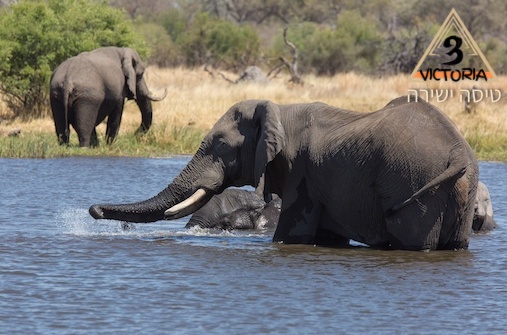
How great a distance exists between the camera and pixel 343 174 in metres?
9.62

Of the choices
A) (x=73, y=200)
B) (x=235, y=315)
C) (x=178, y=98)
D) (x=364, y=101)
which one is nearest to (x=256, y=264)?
(x=235, y=315)

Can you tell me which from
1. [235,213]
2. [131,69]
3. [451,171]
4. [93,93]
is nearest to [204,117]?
[131,69]

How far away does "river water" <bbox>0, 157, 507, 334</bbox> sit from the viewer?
23.4 ft

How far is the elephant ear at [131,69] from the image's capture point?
20.2m

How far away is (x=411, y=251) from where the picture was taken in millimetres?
9539

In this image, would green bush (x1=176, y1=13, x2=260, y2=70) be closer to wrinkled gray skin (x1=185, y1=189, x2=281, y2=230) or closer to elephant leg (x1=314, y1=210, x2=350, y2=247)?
wrinkled gray skin (x1=185, y1=189, x2=281, y2=230)

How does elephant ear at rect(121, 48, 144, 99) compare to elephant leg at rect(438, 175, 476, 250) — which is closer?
elephant leg at rect(438, 175, 476, 250)

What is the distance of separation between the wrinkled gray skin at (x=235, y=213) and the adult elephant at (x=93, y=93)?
7631 mm

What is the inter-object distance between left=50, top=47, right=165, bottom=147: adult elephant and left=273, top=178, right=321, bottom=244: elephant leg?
9.35 m

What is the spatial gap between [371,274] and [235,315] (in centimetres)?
175

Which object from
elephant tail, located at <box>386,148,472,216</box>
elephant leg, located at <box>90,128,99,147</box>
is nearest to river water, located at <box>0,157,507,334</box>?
elephant tail, located at <box>386,148,472,216</box>

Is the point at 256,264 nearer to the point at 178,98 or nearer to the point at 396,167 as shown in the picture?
the point at 396,167

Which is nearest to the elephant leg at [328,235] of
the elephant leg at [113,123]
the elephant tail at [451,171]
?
the elephant tail at [451,171]

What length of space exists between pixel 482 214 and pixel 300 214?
251 cm
